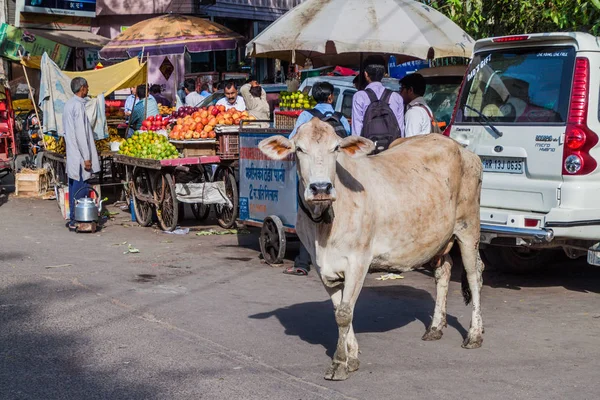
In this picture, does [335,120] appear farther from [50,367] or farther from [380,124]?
[50,367]

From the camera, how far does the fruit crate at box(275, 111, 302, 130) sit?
1072 cm

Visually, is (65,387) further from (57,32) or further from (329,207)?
(57,32)

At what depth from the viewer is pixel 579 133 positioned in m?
8.25

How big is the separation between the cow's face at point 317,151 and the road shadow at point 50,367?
1667mm

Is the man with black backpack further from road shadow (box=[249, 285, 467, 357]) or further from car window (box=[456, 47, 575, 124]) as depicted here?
road shadow (box=[249, 285, 467, 357])

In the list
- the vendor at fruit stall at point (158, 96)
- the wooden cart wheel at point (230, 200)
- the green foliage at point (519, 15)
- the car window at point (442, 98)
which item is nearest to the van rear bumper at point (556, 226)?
the green foliage at point (519, 15)

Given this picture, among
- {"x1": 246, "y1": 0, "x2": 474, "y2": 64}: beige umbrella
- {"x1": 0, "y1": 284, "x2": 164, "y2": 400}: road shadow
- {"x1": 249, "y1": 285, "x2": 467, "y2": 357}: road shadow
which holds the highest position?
{"x1": 246, "y1": 0, "x2": 474, "y2": 64}: beige umbrella

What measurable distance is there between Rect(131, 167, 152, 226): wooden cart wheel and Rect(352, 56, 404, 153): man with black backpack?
188 inches

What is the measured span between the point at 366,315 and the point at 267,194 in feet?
10.1

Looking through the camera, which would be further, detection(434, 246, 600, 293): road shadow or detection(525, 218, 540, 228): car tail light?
detection(434, 246, 600, 293): road shadow

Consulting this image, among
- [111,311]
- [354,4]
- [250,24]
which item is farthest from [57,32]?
[111,311]

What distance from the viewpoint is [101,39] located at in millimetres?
27250

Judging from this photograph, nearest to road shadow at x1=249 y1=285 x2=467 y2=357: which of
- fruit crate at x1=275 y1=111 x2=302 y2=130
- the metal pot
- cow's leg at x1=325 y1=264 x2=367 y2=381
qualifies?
cow's leg at x1=325 y1=264 x2=367 y2=381

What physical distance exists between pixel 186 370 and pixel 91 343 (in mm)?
1119
